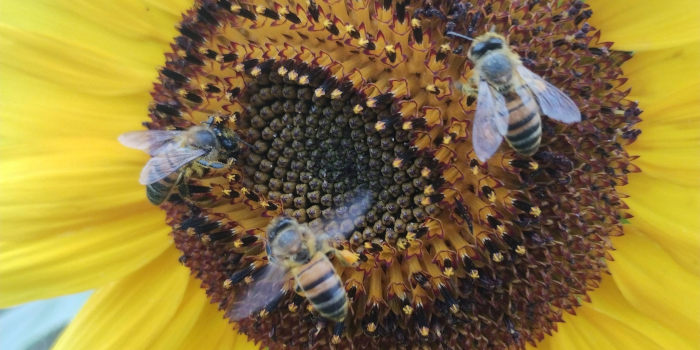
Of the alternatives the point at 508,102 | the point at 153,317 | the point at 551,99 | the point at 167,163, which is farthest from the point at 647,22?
the point at 153,317

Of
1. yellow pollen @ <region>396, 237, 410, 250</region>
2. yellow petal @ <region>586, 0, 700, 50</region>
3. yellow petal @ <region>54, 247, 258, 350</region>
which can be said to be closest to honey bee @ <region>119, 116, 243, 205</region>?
yellow petal @ <region>54, 247, 258, 350</region>

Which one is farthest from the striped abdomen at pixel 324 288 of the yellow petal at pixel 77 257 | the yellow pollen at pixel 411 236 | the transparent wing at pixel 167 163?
the yellow petal at pixel 77 257

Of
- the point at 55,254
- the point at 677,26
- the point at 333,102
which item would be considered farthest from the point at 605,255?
the point at 55,254

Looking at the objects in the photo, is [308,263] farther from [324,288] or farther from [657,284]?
[657,284]

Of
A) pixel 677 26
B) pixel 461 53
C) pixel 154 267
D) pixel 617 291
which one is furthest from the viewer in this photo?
pixel 154 267

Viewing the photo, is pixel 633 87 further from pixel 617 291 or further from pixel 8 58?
pixel 8 58

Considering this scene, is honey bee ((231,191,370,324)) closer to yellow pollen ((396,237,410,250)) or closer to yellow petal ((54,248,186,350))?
yellow pollen ((396,237,410,250))
